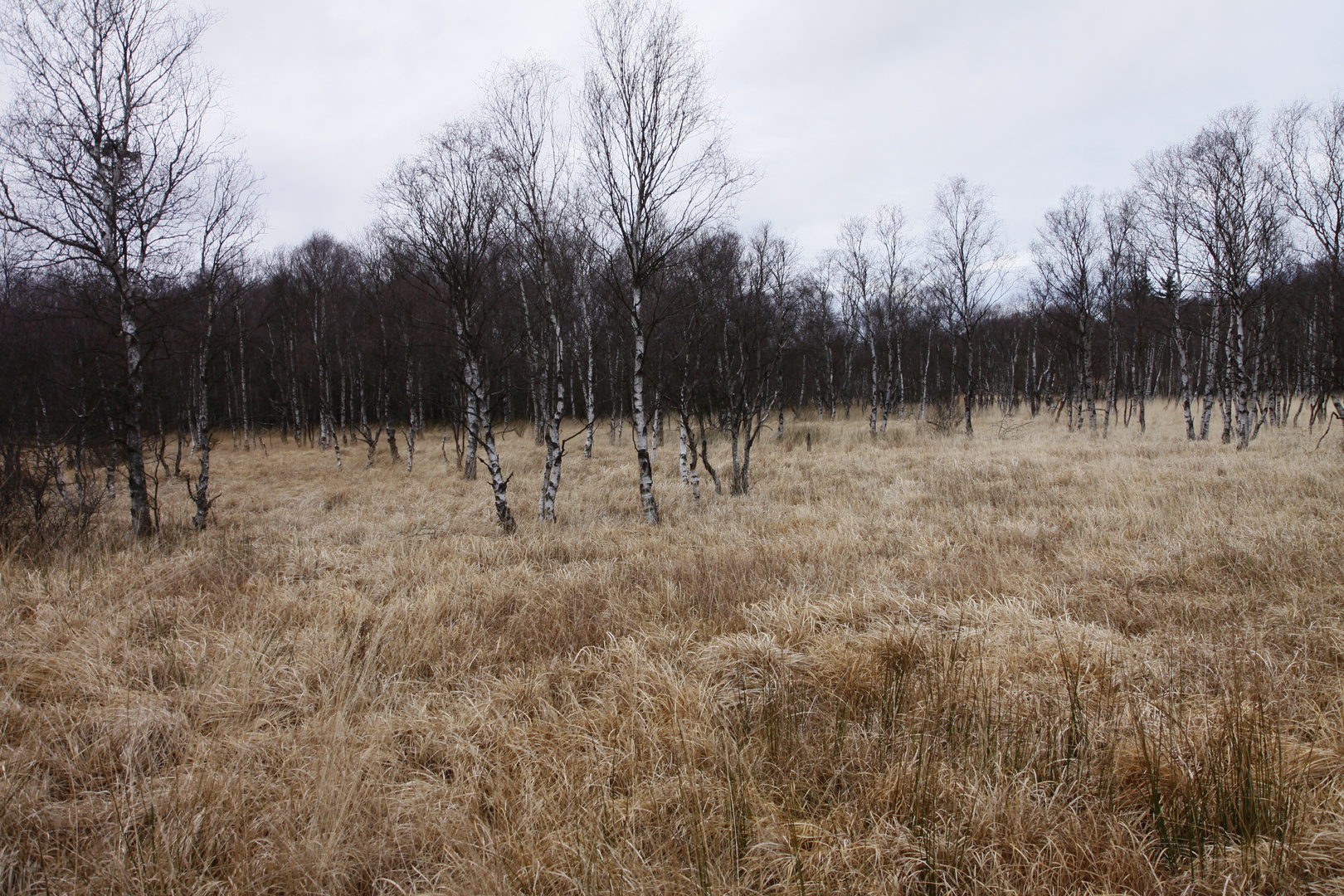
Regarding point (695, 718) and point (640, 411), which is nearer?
point (695, 718)

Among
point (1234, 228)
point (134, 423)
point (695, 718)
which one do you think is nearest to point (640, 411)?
point (695, 718)

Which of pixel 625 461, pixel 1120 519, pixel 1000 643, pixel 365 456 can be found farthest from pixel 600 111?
pixel 365 456

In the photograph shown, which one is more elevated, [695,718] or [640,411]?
[640,411]

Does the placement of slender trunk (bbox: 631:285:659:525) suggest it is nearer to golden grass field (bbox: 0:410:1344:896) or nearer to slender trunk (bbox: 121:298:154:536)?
golden grass field (bbox: 0:410:1344:896)

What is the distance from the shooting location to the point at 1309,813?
80.7 inches

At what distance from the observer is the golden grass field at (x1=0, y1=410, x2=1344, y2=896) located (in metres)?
2.01

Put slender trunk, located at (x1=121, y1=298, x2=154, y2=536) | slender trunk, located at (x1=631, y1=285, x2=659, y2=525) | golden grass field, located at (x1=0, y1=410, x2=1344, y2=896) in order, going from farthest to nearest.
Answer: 1. slender trunk, located at (x1=631, y1=285, x2=659, y2=525)
2. slender trunk, located at (x1=121, y1=298, x2=154, y2=536)
3. golden grass field, located at (x1=0, y1=410, x2=1344, y2=896)

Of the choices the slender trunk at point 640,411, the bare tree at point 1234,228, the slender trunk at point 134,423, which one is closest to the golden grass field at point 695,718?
the slender trunk at point 134,423

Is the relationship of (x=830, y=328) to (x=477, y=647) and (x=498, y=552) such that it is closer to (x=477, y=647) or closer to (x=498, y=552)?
(x=498, y=552)

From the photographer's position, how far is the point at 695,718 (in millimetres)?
2943

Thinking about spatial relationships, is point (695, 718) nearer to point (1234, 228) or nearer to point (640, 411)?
point (640, 411)

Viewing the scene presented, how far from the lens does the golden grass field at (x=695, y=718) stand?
2.01 m

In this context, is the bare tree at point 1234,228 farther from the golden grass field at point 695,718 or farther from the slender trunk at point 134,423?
the slender trunk at point 134,423

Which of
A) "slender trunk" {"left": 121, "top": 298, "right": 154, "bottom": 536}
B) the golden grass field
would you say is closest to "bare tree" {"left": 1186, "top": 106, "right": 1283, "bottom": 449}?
the golden grass field
